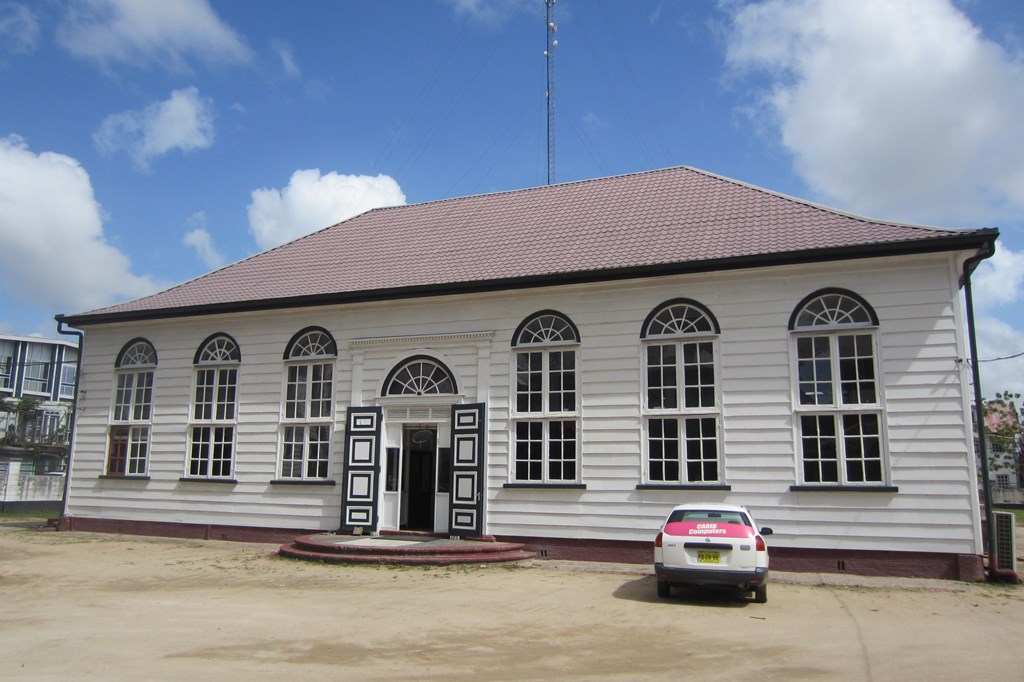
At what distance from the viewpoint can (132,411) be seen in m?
18.4

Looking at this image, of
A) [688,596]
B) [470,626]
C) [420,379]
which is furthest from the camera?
[420,379]

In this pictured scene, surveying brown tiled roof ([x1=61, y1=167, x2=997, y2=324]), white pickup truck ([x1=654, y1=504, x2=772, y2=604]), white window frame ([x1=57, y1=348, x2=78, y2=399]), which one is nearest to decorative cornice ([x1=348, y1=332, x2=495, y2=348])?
brown tiled roof ([x1=61, y1=167, x2=997, y2=324])

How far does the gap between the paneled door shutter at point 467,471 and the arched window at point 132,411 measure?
306 inches

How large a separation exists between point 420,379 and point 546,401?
9.31ft

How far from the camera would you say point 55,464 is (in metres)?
41.0

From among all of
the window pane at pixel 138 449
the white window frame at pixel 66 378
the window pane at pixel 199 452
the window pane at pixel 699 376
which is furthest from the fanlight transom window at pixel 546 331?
the white window frame at pixel 66 378

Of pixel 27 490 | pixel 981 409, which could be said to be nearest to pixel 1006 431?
pixel 981 409

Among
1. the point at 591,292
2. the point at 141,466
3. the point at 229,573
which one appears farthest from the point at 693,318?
the point at 141,466

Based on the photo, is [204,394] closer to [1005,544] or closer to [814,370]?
[814,370]

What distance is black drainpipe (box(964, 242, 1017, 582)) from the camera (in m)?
12.0

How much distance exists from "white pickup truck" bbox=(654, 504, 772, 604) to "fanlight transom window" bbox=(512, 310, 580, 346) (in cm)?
522

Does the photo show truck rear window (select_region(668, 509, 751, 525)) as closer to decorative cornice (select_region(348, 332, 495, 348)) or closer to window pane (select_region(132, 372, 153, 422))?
decorative cornice (select_region(348, 332, 495, 348))

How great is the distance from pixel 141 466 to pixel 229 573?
6.80 meters

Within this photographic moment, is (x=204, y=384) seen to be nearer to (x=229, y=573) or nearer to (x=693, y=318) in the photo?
(x=229, y=573)
